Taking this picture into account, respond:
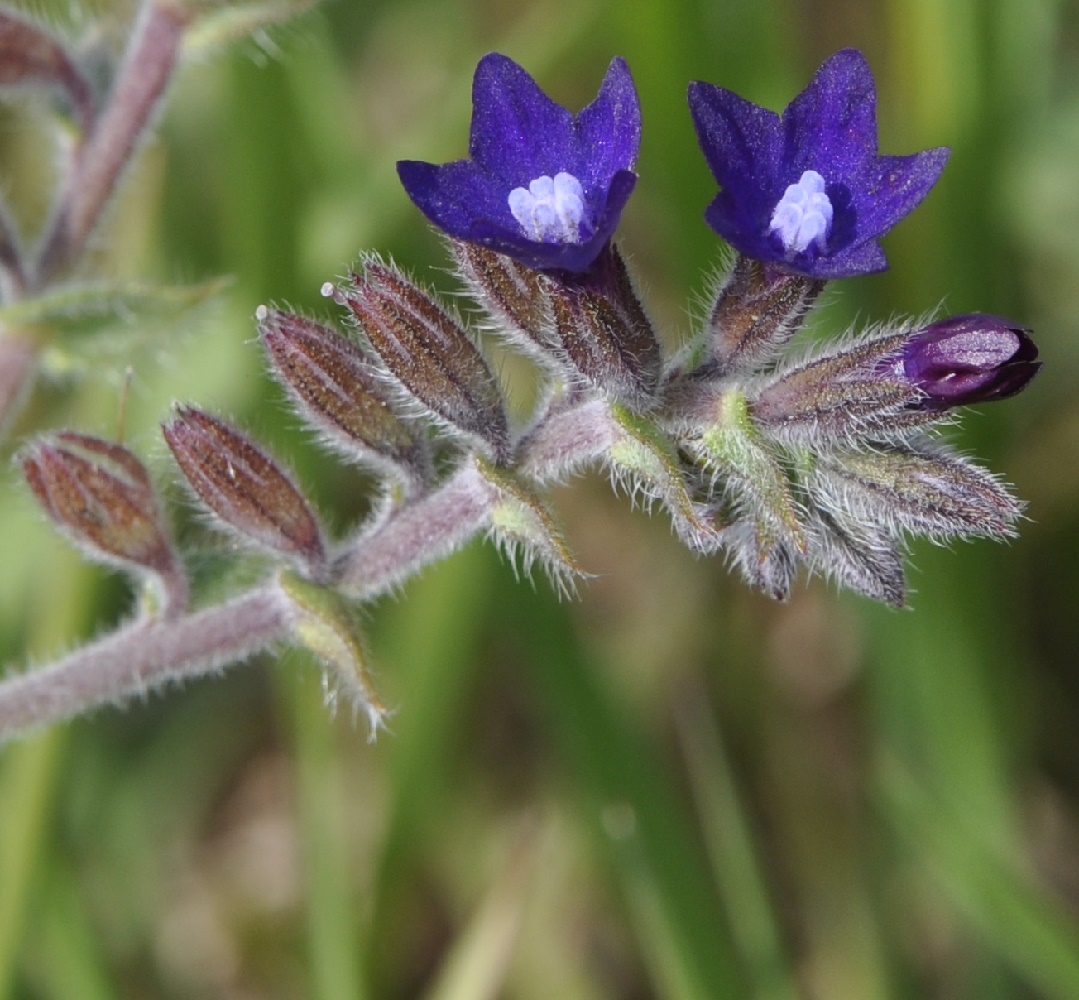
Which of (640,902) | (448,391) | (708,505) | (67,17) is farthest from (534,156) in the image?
(67,17)

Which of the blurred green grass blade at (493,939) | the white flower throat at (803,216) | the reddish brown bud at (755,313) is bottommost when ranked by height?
the blurred green grass blade at (493,939)

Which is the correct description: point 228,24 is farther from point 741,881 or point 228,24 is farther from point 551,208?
point 741,881

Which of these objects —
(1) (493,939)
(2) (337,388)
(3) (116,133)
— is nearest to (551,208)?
(2) (337,388)

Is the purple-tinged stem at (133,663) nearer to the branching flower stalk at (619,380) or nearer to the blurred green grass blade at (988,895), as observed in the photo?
the branching flower stalk at (619,380)

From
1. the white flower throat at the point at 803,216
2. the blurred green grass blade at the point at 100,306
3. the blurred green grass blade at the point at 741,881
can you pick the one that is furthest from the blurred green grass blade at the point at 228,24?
the blurred green grass blade at the point at 741,881

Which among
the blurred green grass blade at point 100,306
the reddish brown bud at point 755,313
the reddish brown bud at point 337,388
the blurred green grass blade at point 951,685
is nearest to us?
the reddish brown bud at point 755,313

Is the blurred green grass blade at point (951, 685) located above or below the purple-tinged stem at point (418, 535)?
below

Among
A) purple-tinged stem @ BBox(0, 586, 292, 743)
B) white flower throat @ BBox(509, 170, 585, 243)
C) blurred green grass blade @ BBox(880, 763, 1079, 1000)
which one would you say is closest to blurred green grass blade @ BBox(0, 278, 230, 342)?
purple-tinged stem @ BBox(0, 586, 292, 743)

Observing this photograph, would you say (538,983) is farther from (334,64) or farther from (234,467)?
(334,64)
